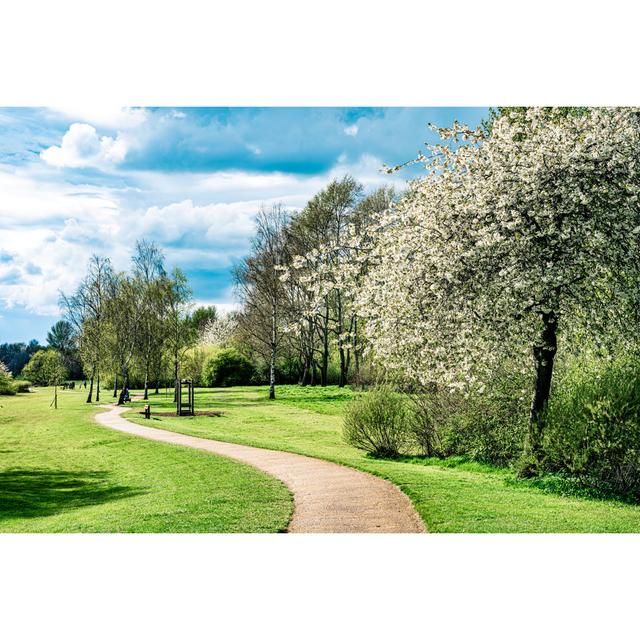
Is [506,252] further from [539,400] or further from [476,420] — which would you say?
[476,420]

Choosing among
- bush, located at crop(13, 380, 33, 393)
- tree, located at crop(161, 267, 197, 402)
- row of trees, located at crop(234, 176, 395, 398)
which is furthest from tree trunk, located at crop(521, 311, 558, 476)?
tree, located at crop(161, 267, 197, 402)

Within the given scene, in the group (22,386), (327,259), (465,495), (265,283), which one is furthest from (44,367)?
(465,495)

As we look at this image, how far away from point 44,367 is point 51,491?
169 inches

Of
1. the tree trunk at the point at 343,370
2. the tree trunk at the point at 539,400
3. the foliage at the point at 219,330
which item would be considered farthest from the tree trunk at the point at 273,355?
the tree trunk at the point at 539,400

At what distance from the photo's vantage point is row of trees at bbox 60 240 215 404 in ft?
67.7

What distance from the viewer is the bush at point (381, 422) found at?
1145 centimetres

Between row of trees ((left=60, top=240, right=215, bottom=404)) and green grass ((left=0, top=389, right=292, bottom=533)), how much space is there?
6.08 meters

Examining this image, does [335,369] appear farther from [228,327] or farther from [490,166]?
[490,166]

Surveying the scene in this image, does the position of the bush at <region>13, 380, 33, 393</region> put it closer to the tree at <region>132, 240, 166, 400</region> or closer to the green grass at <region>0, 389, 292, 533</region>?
the green grass at <region>0, 389, 292, 533</region>

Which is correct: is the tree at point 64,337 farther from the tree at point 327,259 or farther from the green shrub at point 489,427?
the green shrub at point 489,427

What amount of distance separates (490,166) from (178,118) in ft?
12.8

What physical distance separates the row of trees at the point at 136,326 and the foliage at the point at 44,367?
482cm

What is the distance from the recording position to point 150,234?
9.54 metres

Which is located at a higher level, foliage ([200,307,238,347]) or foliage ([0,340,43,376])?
foliage ([200,307,238,347])
